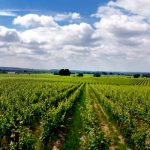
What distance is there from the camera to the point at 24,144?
38.0 feet

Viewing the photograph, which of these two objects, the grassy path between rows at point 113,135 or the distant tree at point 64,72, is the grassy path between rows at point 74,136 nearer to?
the grassy path between rows at point 113,135

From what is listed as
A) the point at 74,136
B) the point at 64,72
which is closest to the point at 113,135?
the point at 74,136

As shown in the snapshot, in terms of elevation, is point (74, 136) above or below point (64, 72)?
below

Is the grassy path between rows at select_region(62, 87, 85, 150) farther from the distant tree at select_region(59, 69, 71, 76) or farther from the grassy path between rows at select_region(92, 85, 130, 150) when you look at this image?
the distant tree at select_region(59, 69, 71, 76)

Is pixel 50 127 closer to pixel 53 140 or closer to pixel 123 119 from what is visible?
pixel 53 140

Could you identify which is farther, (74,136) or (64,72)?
(64,72)

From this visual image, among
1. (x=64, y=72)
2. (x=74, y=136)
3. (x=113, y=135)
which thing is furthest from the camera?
(x=64, y=72)

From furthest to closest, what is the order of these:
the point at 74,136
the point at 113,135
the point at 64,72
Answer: the point at 64,72, the point at 113,135, the point at 74,136

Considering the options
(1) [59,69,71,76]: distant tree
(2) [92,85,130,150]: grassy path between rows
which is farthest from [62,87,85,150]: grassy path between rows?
(1) [59,69,71,76]: distant tree

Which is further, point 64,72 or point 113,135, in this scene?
point 64,72

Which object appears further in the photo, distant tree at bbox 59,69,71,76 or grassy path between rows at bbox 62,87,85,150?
distant tree at bbox 59,69,71,76

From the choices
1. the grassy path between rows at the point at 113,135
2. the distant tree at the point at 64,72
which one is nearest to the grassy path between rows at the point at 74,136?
the grassy path between rows at the point at 113,135

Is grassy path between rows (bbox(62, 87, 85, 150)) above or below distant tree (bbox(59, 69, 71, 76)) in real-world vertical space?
below

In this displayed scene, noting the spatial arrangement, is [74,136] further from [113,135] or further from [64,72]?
[64,72]
